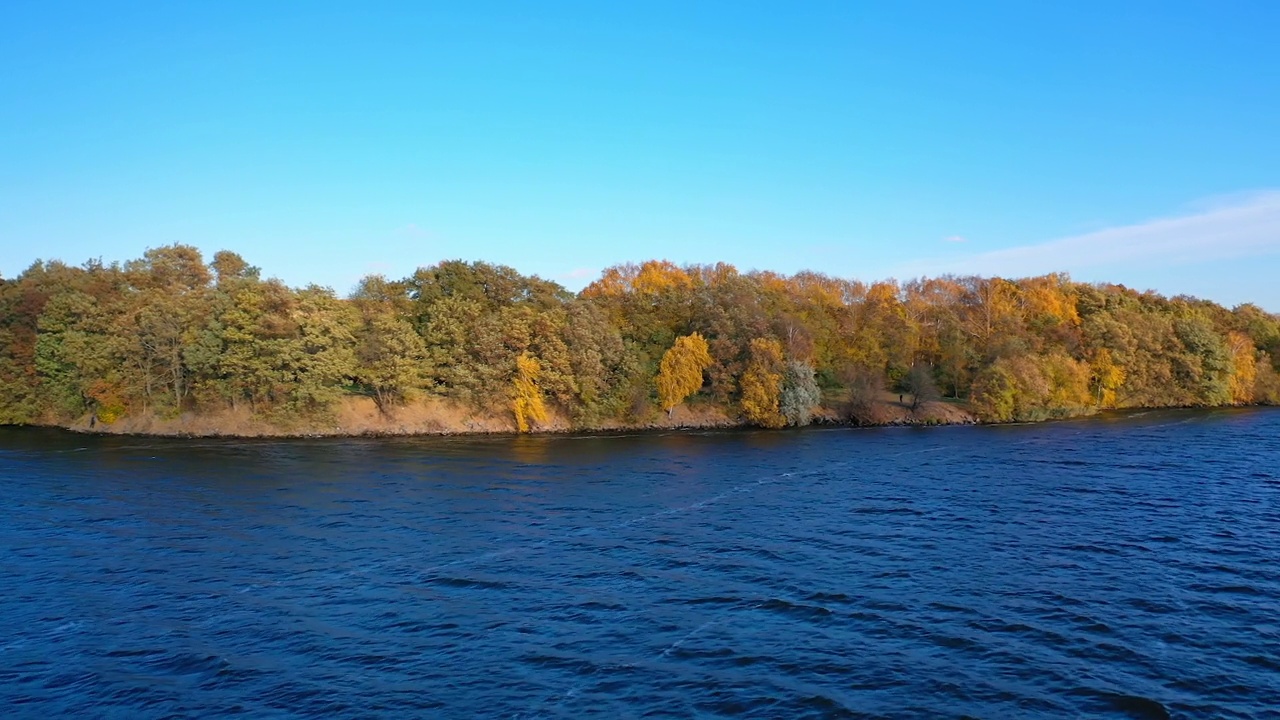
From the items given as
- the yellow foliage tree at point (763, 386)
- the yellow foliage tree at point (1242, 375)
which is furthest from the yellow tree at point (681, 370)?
the yellow foliage tree at point (1242, 375)

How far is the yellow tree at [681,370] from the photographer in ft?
273

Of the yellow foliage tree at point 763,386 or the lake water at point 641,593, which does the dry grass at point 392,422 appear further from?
the lake water at point 641,593

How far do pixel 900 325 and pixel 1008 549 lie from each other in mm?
73888

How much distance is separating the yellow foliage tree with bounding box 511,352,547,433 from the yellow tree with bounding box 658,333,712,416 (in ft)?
43.1

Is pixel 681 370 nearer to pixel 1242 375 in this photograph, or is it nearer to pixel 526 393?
pixel 526 393

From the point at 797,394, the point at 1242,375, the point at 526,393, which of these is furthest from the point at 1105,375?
the point at 526,393

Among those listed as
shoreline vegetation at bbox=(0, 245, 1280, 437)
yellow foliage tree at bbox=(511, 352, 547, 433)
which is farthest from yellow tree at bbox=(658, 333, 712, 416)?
yellow foliage tree at bbox=(511, 352, 547, 433)

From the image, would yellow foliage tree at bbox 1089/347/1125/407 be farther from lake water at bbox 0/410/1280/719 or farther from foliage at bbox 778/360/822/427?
lake water at bbox 0/410/1280/719

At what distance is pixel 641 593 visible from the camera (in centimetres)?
2720

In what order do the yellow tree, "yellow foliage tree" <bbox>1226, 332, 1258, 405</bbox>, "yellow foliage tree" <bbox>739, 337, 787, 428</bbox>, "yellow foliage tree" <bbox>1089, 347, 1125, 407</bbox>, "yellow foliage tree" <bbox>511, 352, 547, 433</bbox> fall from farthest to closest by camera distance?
"yellow foliage tree" <bbox>1226, 332, 1258, 405</bbox> → "yellow foliage tree" <bbox>1089, 347, 1125, 407</bbox> → the yellow tree → "yellow foliage tree" <bbox>739, 337, 787, 428</bbox> → "yellow foliage tree" <bbox>511, 352, 547, 433</bbox>

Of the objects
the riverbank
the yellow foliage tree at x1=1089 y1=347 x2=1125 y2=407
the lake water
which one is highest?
the yellow foliage tree at x1=1089 y1=347 x2=1125 y2=407

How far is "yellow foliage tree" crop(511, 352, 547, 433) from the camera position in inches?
3091

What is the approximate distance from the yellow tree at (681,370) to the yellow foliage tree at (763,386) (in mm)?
4988

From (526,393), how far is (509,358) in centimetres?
411
